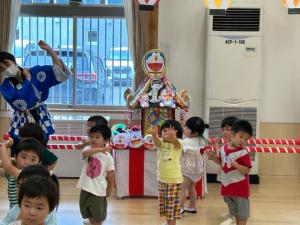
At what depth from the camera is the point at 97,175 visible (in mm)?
3783

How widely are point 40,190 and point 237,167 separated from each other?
2305 mm

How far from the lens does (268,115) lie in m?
6.94

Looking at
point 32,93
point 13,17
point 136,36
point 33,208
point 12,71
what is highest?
point 13,17

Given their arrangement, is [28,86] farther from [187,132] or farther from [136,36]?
[136,36]

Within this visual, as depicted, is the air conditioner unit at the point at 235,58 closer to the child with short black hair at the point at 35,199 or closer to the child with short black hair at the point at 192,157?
the child with short black hair at the point at 192,157

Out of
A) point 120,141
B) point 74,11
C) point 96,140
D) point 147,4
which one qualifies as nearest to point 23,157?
point 96,140

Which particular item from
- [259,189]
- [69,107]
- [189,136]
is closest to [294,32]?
[259,189]

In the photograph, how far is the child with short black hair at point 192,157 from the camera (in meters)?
4.79

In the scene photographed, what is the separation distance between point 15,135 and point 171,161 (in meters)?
1.27

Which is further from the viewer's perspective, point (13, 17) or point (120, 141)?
point (13, 17)

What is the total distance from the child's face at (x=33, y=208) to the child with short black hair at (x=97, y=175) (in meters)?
1.81

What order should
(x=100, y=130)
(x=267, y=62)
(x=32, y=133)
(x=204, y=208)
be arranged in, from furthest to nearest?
Answer: (x=267, y=62) < (x=204, y=208) < (x=100, y=130) < (x=32, y=133)

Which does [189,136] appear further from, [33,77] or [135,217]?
[33,77]

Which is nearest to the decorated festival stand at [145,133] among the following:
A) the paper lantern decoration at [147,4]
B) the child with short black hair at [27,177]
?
the paper lantern decoration at [147,4]
